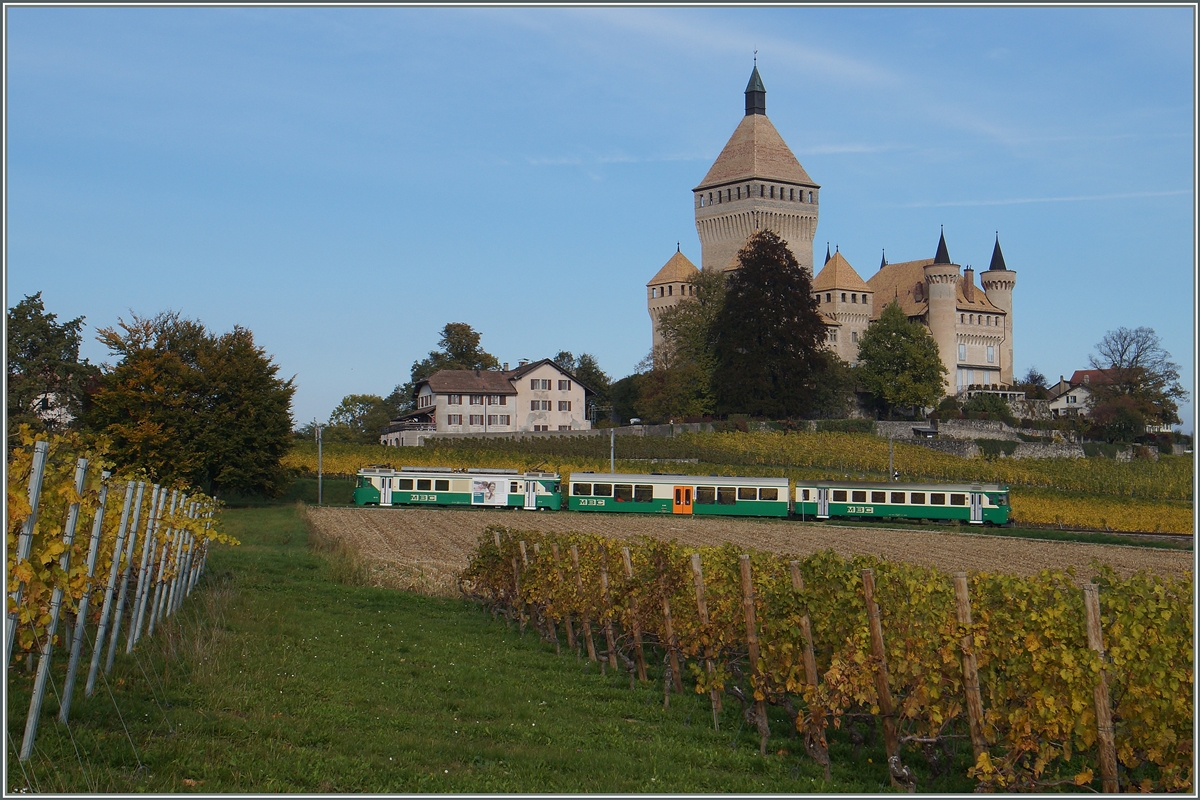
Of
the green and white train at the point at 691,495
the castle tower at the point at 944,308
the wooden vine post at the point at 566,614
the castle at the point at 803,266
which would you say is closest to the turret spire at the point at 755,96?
the castle at the point at 803,266

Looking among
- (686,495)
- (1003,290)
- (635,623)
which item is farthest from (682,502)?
(1003,290)

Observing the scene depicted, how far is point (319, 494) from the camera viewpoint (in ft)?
171

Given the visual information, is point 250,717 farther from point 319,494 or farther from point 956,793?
point 319,494

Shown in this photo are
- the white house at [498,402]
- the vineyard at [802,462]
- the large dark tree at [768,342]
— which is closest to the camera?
the vineyard at [802,462]

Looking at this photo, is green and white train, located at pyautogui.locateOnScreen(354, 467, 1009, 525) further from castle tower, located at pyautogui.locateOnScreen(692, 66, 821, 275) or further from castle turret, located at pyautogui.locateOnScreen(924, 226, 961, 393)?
castle turret, located at pyautogui.locateOnScreen(924, 226, 961, 393)

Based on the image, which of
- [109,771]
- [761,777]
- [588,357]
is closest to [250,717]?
[109,771]

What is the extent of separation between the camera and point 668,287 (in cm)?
10394

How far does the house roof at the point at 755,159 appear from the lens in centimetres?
10519

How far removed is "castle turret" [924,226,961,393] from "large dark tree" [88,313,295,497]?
2811 inches

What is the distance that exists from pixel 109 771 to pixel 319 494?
45.7 metres

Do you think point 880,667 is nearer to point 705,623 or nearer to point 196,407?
point 705,623

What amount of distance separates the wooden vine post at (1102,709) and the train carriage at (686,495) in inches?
1600

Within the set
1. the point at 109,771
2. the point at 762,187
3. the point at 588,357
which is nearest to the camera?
the point at 109,771

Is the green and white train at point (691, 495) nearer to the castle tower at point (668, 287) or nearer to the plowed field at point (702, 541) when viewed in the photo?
the plowed field at point (702, 541)
